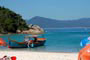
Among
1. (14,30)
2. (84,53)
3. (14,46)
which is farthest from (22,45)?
(14,30)

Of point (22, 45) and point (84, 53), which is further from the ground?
point (84, 53)

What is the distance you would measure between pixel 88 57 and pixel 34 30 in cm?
11833

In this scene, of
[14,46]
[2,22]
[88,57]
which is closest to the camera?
[88,57]

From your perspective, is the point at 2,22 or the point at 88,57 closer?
the point at 88,57

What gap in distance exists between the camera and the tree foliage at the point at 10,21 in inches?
4227

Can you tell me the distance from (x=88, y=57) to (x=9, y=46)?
25390 mm

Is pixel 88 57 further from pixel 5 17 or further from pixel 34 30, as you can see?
pixel 34 30

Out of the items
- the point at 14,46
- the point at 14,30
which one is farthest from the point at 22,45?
the point at 14,30

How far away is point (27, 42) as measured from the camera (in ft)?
100

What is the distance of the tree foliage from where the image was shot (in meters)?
107

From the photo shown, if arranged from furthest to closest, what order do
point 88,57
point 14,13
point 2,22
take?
1. point 14,13
2. point 2,22
3. point 88,57

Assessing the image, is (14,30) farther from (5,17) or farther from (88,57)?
(88,57)

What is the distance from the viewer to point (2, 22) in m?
109

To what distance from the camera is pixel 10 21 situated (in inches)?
4259
